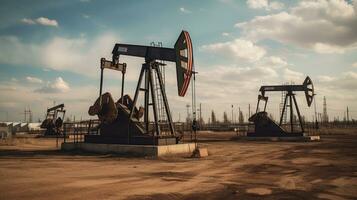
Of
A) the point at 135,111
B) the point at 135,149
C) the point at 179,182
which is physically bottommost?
the point at 179,182

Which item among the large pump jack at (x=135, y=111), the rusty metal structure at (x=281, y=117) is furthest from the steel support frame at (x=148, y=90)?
the rusty metal structure at (x=281, y=117)

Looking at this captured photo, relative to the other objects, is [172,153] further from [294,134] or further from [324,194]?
[294,134]

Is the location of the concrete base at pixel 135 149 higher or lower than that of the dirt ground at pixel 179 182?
higher

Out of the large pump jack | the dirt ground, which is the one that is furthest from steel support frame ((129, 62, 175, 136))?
the dirt ground

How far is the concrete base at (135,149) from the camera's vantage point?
40.9 feet

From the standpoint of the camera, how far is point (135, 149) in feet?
42.7

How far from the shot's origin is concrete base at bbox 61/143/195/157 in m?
12.5

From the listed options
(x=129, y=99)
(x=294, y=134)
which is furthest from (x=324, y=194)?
(x=294, y=134)

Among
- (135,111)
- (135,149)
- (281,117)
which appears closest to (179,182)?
(135,149)

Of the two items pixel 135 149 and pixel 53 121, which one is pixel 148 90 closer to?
pixel 135 149

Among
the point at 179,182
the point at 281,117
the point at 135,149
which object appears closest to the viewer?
the point at 179,182

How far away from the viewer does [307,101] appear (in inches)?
993

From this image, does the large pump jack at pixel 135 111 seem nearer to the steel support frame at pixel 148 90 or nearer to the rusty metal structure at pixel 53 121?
the steel support frame at pixel 148 90

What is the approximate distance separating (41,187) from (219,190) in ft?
11.4
